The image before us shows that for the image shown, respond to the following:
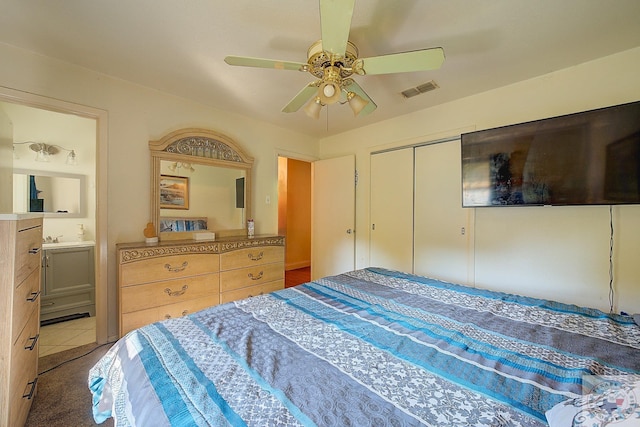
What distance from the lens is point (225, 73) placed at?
2154mm

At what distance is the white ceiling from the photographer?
1.45 m

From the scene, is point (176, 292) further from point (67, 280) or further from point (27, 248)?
point (67, 280)

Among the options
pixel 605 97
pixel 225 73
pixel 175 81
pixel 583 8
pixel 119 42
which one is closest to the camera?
pixel 583 8

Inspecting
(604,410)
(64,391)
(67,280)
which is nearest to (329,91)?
(604,410)

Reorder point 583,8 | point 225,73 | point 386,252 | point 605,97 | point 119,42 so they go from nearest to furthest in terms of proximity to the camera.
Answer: point 583,8 → point 119,42 → point 605,97 → point 225,73 → point 386,252

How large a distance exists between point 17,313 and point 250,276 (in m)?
1.78

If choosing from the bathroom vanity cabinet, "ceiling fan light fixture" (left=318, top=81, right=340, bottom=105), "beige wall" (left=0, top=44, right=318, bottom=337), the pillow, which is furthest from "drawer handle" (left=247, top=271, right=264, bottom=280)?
the pillow

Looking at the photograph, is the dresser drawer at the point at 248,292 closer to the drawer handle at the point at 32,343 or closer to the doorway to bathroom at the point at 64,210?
the doorway to bathroom at the point at 64,210

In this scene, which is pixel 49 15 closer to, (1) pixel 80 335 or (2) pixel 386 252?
(1) pixel 80 335

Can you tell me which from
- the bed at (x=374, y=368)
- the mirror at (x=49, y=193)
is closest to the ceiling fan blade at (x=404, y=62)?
the bed at (x=374, y=368)

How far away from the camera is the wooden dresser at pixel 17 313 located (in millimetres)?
1118

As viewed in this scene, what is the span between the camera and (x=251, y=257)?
2.85 metres

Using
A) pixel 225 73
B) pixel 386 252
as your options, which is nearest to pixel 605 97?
pixel 386 252

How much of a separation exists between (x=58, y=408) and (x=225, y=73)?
254 centimetres
